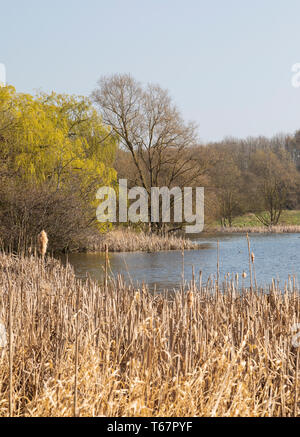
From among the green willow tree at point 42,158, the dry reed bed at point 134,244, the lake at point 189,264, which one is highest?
the green willow tree at point 42,158

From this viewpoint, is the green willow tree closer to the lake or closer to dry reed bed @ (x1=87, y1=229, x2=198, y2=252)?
dry reed bed @ (x1=87, y1=229, x2=198, y2=252)

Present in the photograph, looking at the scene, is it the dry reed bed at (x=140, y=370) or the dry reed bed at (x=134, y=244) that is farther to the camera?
the dry reed bed at (x=134, y=244)

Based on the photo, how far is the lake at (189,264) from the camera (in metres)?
13.5

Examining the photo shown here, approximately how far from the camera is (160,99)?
2645 centimetres

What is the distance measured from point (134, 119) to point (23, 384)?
24136mm

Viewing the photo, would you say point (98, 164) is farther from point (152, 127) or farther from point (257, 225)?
point (257, 225)

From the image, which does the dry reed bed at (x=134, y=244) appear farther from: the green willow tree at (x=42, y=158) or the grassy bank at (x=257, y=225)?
the grassy bank at (x=257, y=225)

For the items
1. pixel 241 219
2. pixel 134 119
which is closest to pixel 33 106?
pixel 134 119

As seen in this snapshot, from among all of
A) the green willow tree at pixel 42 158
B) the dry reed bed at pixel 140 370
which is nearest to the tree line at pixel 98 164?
the green willow tree at pixel 42 158

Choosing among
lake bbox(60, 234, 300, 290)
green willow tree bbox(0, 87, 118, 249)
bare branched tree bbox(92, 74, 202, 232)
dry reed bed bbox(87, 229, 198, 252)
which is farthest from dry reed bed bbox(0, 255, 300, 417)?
bare branched tree bbox(92, 74, 202, 232)

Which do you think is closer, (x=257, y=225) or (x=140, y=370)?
(x=140, y=370)

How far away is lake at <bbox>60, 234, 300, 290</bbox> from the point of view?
44.2 feet

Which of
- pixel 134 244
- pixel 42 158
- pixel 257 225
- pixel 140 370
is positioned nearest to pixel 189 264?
pixel 134 244

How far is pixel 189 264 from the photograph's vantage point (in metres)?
16.6
